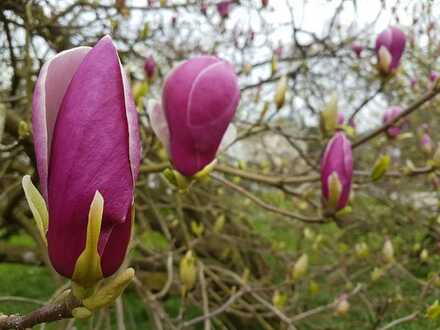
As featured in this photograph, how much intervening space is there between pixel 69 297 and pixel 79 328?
208cm

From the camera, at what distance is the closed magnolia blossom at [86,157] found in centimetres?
46

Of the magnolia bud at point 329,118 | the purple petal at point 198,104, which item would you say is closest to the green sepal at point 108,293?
the purple petal at point 198,104

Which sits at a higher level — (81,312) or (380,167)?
(81,312)

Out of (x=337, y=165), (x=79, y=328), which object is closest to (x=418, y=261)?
(x=79, y=328)

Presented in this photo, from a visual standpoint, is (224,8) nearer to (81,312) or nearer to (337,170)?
(337,170)

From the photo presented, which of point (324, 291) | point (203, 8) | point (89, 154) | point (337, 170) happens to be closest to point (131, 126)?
point (89, 154)

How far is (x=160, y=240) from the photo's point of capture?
4.41 m

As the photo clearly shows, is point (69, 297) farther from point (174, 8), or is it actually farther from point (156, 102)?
point (174, 8)

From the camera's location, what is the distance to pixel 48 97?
484 mm

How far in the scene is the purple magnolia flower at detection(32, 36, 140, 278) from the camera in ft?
1.51

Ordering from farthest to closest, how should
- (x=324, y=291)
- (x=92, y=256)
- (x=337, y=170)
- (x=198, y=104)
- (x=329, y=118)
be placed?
(x=324, y=291) < (x=329, y=118) < (x=337, y=170) < (x=198, y=104) < (x=92, y=256)

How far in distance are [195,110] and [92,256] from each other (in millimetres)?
357

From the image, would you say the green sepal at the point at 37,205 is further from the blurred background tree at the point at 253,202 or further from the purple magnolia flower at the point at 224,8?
the purple magnolia flower at the point at 224,8

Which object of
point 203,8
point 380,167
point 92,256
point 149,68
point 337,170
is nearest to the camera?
point 92,256
